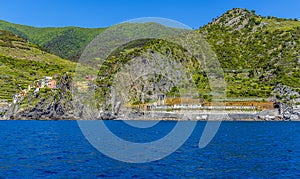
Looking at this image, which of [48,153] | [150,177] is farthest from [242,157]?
[48,153]

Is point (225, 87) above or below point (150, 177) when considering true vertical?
above

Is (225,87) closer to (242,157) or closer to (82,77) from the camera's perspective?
(82,77)

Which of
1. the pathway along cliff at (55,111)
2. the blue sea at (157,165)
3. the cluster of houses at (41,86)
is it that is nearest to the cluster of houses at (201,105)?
the pathway along cliff at (55,111)

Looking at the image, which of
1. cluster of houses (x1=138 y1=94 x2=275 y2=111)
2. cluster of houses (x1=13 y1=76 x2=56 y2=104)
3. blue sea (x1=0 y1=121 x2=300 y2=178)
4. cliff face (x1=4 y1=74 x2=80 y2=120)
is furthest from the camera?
cluster of houses (x1=13 y1=76 x2=56 y2=104)

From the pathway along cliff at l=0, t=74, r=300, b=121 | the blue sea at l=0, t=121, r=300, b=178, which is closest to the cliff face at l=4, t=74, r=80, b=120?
the pathway along cliff at l=0, t=74, r=300, b=121

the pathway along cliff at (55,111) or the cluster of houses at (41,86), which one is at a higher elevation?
the cluster of houses at (41,86)

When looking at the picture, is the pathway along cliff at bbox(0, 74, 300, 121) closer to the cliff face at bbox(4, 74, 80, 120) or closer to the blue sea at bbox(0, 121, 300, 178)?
the cliff face at bbox(4, 74, 80, 120)

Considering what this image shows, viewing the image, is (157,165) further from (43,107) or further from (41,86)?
(41,86)

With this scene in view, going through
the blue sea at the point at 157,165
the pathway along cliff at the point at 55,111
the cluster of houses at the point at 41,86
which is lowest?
the blue sea at the point at 157,165

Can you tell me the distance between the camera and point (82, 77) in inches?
7534

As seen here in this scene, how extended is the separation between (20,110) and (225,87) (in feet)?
336

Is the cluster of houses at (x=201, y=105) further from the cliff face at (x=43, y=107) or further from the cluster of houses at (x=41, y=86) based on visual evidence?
the cluster of houses at (x=41, y=86)

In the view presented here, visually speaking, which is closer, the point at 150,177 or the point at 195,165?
the point at 150,177

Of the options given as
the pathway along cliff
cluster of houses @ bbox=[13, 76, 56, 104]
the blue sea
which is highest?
cluster of houses @ bbox=[13, 76, 56, 104]
